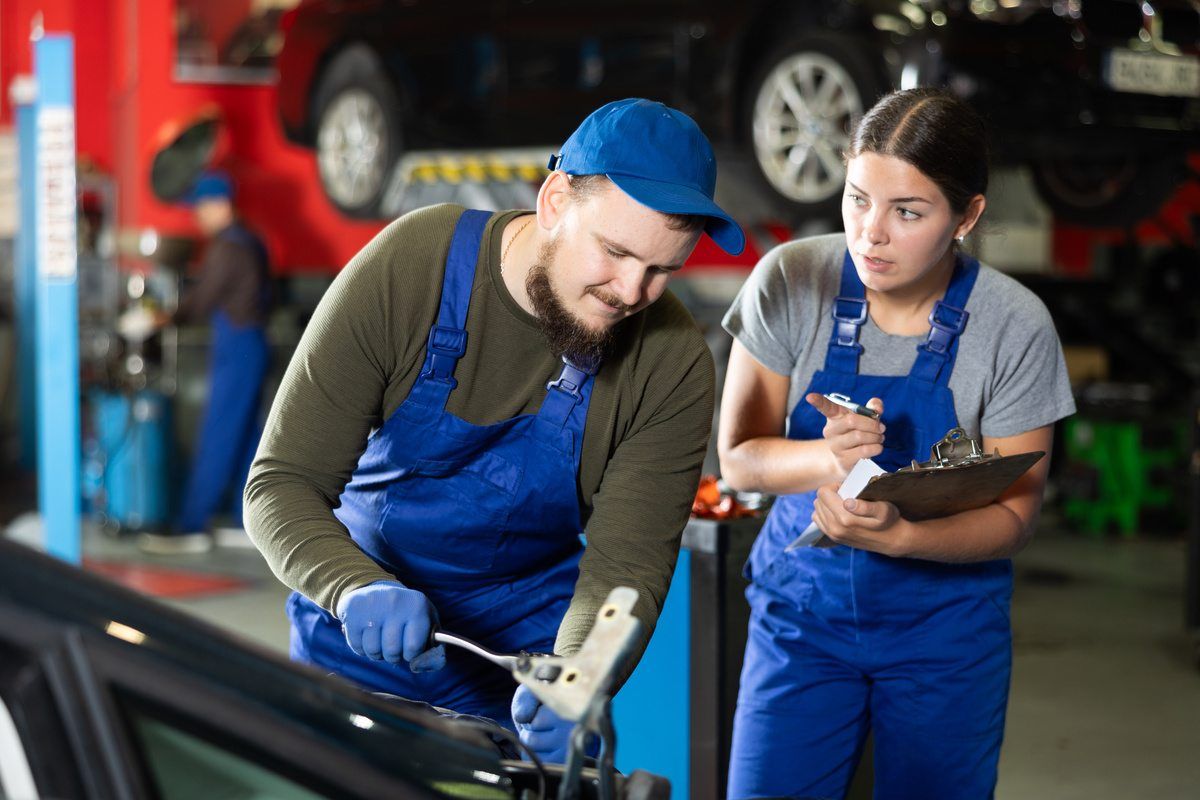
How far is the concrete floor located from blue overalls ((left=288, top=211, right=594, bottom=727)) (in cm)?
174

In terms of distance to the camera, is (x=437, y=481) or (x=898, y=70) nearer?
(x=437, y=481)

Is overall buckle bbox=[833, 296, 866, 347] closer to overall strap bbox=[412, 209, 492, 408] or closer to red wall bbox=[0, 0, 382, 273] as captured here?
overall strap bbox=[412, 209, 492, 408]

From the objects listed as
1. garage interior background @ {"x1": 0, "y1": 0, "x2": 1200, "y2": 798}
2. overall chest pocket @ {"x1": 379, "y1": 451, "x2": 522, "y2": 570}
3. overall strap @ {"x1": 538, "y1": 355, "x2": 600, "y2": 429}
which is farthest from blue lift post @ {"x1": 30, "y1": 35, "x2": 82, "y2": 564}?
overall strap @ {"x1": 538, "y1": 355, "x2": 600, "y2": 429}

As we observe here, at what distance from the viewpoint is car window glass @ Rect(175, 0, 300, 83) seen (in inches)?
369

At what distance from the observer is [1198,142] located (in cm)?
559

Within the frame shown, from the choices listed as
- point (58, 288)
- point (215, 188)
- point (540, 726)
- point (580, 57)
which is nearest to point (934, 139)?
point (540, 726)

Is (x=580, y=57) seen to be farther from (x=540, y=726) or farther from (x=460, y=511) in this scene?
(x=540, y=726)

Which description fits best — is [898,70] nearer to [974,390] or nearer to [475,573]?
[974,390]

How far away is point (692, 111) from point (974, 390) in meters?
3.67

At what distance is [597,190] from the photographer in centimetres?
166

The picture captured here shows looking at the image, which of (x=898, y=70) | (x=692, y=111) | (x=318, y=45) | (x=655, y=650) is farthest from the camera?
(x=318, y=45)

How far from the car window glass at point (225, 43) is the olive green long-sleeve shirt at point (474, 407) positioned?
8.12 m

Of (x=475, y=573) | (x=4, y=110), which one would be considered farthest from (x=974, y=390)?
(x=4, y=110)

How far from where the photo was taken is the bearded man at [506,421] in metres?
1.66
